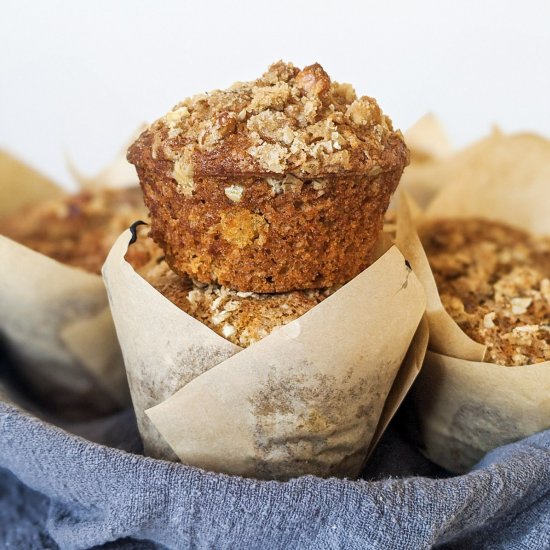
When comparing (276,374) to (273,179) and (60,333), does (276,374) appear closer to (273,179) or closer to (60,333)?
(273,179)

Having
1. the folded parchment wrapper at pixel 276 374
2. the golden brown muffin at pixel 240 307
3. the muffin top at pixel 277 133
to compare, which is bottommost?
the folded parchment wrapper at pixel 276 374

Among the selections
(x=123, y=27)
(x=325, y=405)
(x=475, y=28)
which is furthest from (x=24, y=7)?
(x=325, y=405)

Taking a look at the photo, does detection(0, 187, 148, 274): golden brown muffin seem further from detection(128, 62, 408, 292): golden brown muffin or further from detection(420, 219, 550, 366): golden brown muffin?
detection(420, 219, 550, 366): golden brown muffin

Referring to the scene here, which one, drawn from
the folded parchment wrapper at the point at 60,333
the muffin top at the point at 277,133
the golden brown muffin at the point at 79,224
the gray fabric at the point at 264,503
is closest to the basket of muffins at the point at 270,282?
the muffin top at the point at 277,133

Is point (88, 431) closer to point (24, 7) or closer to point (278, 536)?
point (278, 536)

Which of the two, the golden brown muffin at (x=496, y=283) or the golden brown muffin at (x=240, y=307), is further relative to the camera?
the golden brown muffin at (x=496, y=283)

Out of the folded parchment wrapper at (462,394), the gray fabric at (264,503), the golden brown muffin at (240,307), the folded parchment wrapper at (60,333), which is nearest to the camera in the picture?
the gray fabric at (264,503)

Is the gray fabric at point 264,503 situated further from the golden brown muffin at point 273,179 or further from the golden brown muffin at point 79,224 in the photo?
the golden brown muffin at point 79,224
